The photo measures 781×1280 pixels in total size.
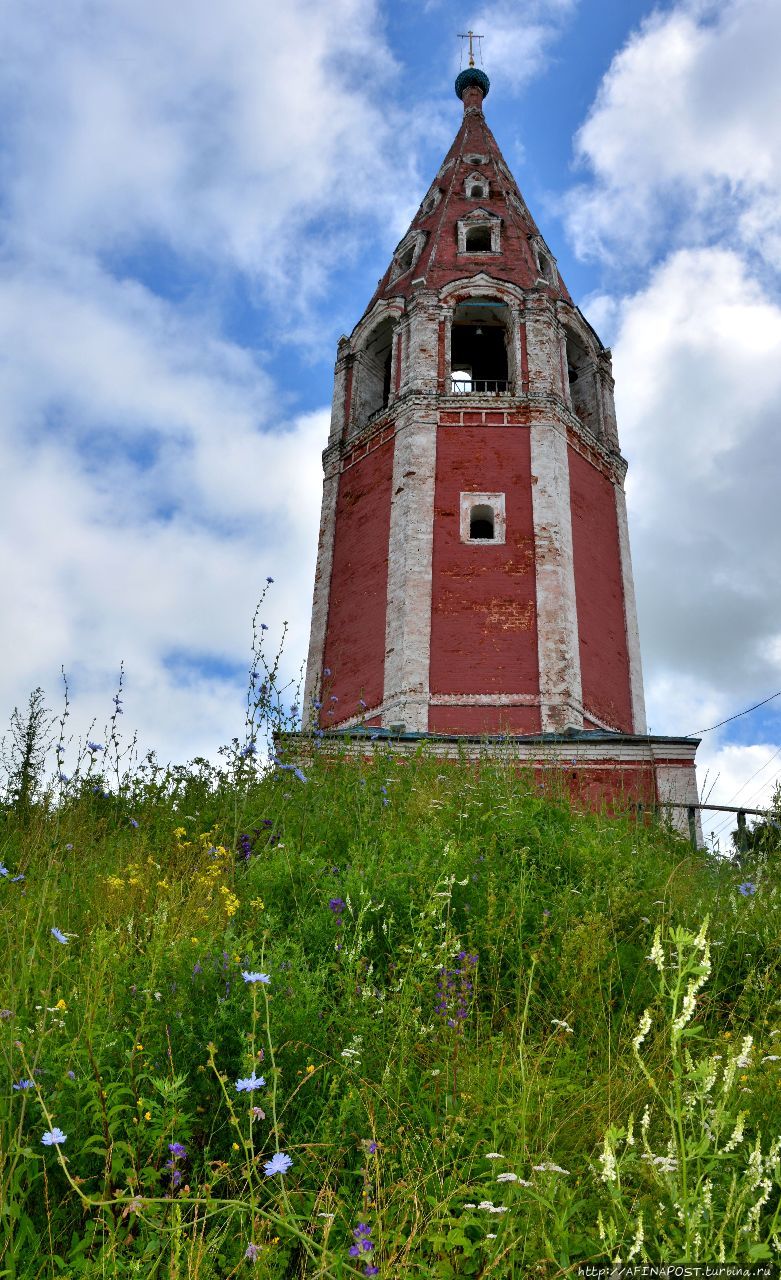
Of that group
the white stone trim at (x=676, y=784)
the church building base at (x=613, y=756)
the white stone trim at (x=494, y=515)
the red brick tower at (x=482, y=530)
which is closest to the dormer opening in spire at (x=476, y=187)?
the red brick tower at (x=482, y=530)

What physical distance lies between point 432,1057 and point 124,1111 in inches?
42.1

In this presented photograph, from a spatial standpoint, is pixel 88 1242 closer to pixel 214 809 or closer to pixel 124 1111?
pixel 124 1111

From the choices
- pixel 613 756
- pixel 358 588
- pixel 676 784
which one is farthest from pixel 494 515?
pixel 676 784

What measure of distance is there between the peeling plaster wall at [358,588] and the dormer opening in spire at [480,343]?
259cm

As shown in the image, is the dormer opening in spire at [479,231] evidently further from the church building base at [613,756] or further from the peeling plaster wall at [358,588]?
the church building base at [613,756]

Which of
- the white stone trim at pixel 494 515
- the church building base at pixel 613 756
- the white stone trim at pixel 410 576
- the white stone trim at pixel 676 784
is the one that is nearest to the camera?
the church building base at pixel 613 756

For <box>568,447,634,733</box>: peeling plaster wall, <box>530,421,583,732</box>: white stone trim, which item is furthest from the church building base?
<box>568,447,634,733</box>: peeling plaster wall

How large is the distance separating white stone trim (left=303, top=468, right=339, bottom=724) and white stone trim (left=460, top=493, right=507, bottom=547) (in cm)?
293

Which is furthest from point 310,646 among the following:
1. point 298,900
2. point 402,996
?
point 402,996

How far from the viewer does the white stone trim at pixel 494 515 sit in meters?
16.3

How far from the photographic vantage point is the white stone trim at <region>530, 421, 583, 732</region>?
14625 mm

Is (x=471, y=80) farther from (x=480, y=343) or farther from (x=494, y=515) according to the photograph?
(x=494, y=515)

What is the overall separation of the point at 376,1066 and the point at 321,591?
15.0 metres

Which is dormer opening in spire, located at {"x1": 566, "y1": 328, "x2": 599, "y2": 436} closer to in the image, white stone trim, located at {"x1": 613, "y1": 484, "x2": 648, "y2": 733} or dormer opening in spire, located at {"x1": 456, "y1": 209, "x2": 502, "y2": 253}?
white stone trim, located at {"x1": 613, "y1": 484, "x2": 648, "y2": 733}
